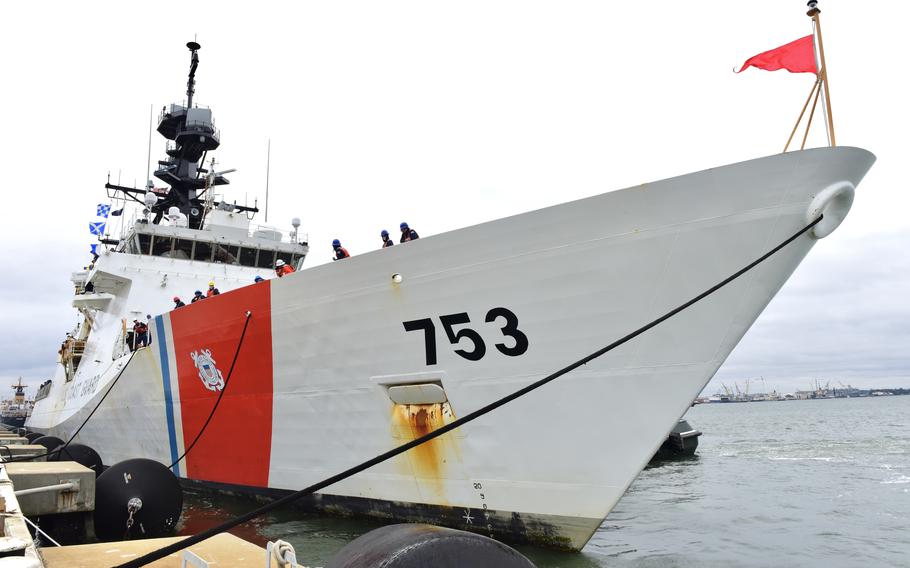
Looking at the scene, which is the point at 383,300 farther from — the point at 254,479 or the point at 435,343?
the point at 254,479

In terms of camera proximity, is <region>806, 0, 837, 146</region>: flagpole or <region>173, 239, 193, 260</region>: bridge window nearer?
<region>806, 0, 837, 146</region>: flagpole

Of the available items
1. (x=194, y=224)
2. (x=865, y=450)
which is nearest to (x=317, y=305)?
(x=194, y=224)

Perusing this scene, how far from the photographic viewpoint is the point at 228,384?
7.45 meters

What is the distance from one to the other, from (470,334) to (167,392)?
583cm

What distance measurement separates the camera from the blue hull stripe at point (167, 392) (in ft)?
28.5

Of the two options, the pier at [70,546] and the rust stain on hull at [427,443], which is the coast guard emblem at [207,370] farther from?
the rust stain on hull at [427,443]

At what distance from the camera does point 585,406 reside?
489 cm

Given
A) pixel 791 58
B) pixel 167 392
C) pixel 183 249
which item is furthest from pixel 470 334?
pixel 183 249

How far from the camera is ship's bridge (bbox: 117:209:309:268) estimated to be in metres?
12.1

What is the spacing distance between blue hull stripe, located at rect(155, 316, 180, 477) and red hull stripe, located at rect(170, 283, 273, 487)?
0.35 metres

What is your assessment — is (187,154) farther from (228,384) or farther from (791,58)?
(791,58)

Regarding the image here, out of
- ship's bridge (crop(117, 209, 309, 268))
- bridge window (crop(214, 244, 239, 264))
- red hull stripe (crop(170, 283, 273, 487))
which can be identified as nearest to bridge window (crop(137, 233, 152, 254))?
ship's bridge (crop(117, 209, 309, 268))

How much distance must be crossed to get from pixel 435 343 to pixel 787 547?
4829mm

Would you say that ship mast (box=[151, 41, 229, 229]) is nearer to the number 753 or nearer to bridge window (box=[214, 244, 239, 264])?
bridge window (box=[214, 244, 239, 264])
